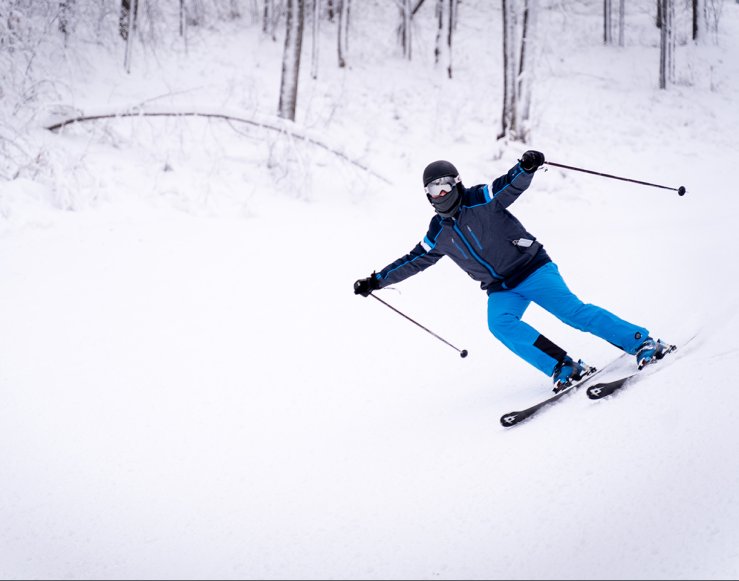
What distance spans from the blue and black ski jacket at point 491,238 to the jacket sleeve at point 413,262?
0.24 ft

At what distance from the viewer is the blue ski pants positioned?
3.55 meters

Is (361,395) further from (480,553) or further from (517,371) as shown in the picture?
(480,553)

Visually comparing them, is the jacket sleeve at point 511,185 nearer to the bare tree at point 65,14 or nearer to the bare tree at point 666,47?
the bare tree at point 65,14

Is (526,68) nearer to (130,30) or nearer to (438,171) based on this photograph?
(130,30)

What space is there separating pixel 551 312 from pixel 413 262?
96 centimetres

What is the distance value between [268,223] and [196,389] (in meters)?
3.17


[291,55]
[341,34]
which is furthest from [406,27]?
[291,55]

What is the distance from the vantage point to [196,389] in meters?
4.19

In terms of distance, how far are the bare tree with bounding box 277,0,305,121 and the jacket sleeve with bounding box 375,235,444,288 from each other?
219 inches

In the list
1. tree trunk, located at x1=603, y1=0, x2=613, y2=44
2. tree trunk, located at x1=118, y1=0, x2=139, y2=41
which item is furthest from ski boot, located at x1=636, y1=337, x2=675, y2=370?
tree trunk, located at x1=603, y1=0, x2=613, y2=44

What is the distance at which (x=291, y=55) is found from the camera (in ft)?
29.0

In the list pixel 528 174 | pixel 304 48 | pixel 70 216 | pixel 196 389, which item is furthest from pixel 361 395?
pixel 304 48

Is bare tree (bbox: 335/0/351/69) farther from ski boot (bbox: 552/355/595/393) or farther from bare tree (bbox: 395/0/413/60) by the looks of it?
ski boot (bbox: 552/355/595/393)

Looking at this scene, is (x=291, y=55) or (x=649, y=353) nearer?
(x=649, y=353)
